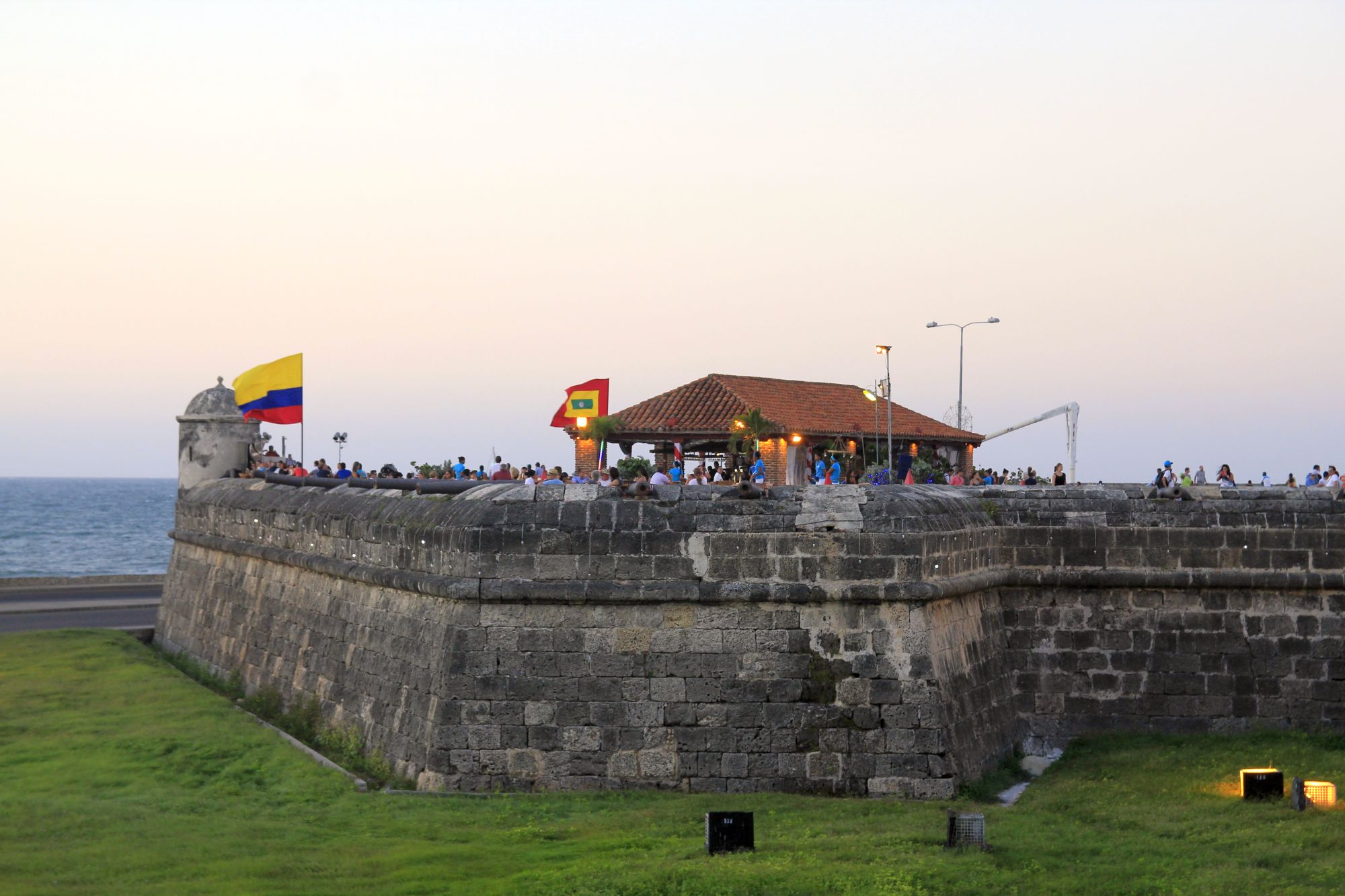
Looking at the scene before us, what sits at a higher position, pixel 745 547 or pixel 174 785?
pixel 745 547

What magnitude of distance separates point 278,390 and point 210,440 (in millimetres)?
2342

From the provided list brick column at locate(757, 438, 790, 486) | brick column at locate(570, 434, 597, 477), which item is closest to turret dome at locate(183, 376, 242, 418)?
brick column at locate(570, 434, 597, 477)

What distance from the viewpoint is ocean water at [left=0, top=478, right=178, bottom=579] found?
232 ft

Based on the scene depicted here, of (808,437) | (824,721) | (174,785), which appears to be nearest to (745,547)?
(824,721)

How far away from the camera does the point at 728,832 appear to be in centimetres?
1072

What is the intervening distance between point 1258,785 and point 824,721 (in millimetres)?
3927

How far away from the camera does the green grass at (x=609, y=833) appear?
401 inches

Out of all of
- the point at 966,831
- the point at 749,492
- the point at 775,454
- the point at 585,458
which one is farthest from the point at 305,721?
the point at 775,454

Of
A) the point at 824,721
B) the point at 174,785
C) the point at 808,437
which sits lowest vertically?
the point at 174,785

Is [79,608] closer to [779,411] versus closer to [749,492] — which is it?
[779,411]

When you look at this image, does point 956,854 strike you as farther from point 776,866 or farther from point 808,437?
point 808,437

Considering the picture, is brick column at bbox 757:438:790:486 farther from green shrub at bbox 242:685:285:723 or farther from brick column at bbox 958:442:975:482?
green shrub at bbox 242:685:285:723

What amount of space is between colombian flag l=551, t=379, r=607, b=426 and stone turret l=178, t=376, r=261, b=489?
5778 mm

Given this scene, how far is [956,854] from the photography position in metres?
10.6
